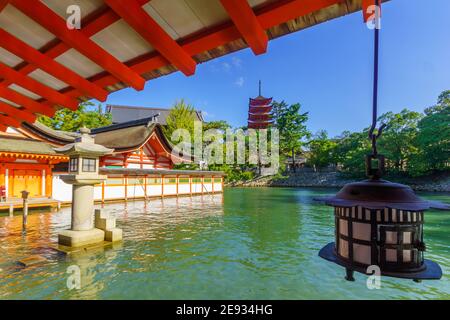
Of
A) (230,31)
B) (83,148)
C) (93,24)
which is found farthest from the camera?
(83,148)

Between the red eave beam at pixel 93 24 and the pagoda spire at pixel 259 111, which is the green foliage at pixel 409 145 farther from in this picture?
the red eave beam at pixel 93 24

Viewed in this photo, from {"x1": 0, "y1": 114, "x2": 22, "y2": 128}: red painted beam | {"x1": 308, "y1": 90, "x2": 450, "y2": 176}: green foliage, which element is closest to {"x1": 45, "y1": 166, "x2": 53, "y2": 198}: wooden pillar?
{"x1": 0, "y1": 114, "x2": 22, "y2": 128}: red painted beam

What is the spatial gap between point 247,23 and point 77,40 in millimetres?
1699

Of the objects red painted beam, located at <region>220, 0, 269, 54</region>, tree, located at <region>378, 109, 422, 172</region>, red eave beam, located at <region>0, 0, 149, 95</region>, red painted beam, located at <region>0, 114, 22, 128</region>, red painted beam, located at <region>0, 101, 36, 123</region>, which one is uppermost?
tree, located at <region>378, 109, 422, 172</region>

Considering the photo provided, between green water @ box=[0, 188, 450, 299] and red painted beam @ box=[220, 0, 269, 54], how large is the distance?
14.6 feet

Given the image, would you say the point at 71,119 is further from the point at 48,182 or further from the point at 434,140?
the point at 434,140

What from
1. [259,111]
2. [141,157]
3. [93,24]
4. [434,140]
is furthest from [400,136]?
[93,24]

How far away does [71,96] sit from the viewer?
3707mm

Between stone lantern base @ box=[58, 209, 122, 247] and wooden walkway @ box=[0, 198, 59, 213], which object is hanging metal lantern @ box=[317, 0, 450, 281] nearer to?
stone lantern base @ box=[58, 209, 122, 247]

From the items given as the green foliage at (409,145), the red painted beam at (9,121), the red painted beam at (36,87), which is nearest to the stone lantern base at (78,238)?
the red painted beam at (9,121)

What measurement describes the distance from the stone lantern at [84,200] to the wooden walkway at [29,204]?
23.8ft

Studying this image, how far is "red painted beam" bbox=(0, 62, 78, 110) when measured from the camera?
310cm

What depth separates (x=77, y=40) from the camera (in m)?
2.32
